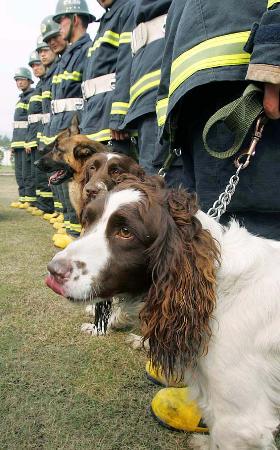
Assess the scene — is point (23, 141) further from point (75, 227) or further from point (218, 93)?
point (218, 93)

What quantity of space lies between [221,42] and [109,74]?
123 inches

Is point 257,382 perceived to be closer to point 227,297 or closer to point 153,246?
point 227,297

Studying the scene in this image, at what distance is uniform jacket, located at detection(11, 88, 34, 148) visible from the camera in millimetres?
11906

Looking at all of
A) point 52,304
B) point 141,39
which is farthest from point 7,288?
point 141,39

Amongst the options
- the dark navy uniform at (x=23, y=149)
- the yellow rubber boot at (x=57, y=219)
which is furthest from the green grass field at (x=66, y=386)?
the dark navy uniform at (x=23, y=149)

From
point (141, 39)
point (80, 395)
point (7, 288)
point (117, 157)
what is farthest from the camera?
point (7, 288)

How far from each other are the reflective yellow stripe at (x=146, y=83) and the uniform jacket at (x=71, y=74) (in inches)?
128

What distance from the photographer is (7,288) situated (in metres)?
4.43

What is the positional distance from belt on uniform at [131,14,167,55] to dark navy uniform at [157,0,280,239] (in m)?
0.69

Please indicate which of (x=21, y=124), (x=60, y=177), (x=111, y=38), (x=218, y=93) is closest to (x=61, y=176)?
(x=60, y=177)

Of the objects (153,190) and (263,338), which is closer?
(263,338)

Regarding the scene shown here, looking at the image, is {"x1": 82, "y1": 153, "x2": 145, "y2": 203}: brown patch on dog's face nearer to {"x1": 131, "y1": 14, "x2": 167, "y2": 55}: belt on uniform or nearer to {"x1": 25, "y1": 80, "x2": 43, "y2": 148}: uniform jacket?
{"x1": 131, "y1": 14, "x2": 167, "y2": 55}: belt on uniform

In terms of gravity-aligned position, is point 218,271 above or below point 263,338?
above

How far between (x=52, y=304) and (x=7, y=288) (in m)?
0.70
